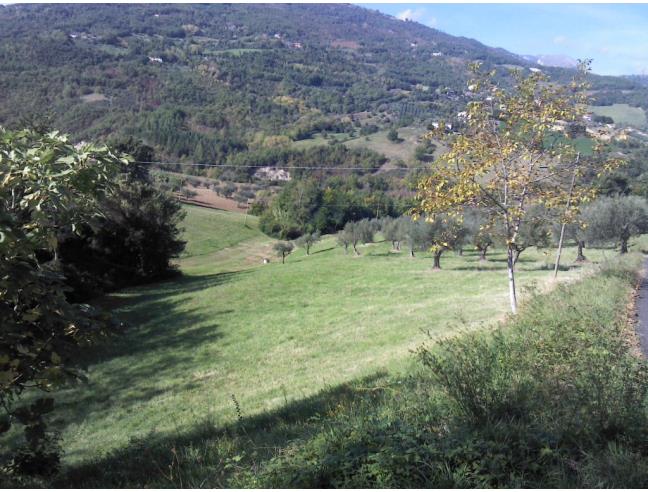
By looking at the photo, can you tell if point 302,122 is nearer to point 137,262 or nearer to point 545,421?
point 137,262

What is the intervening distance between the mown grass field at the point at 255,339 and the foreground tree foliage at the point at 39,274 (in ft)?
2.20

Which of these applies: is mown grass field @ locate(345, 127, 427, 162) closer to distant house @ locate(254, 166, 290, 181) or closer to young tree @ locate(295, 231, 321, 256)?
distant house @ locate(254, 166, 290, 181)

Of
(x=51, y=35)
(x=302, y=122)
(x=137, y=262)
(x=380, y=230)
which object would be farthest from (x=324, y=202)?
(x=51, y=35)

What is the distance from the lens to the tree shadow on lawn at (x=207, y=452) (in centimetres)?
405

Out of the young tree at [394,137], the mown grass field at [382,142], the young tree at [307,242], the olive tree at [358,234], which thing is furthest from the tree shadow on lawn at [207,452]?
the young tree at [394,137]

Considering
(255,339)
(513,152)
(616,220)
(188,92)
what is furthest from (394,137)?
(513,152)

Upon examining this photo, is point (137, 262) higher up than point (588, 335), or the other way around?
point (588, 335)

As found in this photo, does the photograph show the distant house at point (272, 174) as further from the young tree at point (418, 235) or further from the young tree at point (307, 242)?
the young tree at point (418, 235)

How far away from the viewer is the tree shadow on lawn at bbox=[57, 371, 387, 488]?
4051 millimetres

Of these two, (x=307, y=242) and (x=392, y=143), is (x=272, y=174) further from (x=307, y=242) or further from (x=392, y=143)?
(x=307, y=242)

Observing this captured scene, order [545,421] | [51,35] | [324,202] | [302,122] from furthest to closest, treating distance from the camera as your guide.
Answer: [51,35], [302,122], [324,202], [545,421]

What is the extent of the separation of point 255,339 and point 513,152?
9.59m

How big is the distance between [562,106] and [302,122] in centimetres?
13890

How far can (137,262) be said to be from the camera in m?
32.7
